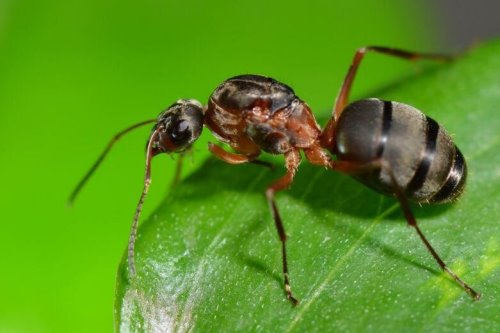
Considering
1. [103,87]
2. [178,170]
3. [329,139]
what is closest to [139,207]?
[178,170]

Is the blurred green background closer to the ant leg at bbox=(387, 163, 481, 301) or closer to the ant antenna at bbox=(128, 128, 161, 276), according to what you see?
the ant antenna at bbox=(128, 128, 161, 276)

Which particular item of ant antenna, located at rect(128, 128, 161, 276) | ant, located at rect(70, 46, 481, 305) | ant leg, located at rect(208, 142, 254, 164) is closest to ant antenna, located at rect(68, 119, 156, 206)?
ant, located at rect(70, 46, 481, 305)

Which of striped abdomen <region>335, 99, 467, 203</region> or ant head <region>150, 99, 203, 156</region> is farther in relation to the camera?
ant head <region>150, 99, 203, 156</region>

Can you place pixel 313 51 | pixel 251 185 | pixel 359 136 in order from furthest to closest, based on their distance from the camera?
pixel 313 51 → pixel 251 185 → pixel 359 136

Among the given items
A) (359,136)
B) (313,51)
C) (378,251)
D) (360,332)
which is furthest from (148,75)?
(360,332)

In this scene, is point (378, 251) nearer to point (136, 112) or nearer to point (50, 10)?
point (136, 112)

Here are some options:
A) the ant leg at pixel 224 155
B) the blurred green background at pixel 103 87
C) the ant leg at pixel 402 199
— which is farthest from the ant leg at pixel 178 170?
the ant leg at pixel 402 199

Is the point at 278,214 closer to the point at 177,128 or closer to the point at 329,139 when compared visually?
the point at 329,139
